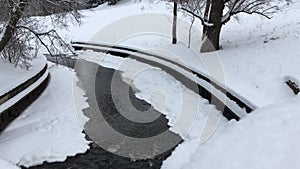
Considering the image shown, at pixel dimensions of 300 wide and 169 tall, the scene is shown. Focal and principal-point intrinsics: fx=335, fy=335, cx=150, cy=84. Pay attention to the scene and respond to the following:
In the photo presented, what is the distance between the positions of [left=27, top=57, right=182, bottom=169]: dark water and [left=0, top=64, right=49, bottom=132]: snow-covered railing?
5.04ft

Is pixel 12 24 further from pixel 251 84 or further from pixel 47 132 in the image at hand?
pixel 251 84

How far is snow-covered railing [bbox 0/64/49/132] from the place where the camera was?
8.03 metres

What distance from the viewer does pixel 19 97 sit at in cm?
878

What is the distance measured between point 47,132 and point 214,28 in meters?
6.96

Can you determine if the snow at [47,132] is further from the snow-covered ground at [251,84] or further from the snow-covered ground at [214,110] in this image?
the snow-covered ground at [251,84]

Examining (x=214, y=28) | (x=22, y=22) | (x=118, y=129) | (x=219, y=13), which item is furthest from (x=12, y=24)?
(x=219, y=13)

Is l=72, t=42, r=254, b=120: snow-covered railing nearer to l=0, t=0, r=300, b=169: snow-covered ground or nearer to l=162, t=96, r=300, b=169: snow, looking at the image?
l=0, t=0, r=300, b=169: snow-covered ground

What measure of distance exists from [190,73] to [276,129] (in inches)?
246

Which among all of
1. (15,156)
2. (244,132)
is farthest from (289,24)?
(15,156)

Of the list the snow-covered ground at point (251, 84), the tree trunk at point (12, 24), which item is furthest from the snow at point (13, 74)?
the snow-covered ground at point (251, 84)

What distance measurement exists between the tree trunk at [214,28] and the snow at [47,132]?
190 inches

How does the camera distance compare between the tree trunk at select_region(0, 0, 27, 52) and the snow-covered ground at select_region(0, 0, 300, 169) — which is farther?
the tree trunk at select_region(0, 0, 27, 52)

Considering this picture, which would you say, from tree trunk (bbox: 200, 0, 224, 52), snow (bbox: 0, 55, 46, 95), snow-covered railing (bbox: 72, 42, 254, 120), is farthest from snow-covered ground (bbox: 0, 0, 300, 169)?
snow (bbox: 0, 55, 46, 95)

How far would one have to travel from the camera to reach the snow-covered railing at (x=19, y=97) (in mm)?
8030
